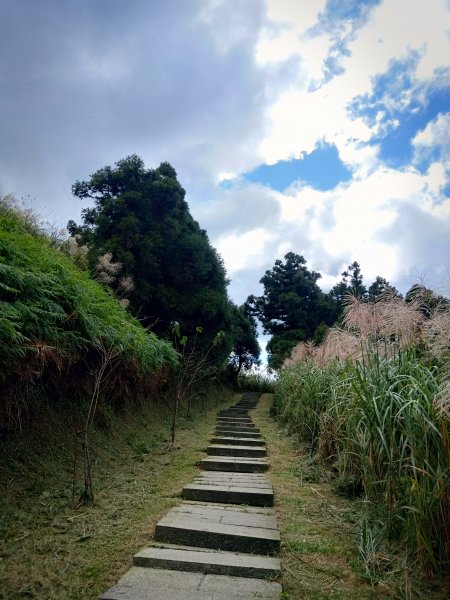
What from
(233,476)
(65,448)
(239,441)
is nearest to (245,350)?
(239,441)

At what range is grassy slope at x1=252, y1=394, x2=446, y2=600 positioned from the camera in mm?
1940

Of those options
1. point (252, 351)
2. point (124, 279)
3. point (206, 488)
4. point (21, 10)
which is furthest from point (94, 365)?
point (252, 351)

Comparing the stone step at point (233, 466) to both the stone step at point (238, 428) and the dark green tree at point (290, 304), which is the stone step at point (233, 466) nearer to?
the stone step at point (238, 428)

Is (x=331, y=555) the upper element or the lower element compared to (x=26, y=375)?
lower

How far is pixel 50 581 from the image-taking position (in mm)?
1977

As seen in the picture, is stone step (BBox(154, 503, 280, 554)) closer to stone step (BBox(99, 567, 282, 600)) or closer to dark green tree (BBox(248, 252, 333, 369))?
stone step (BBox(99, 567, 282, 600))

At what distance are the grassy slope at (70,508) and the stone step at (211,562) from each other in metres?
0.14

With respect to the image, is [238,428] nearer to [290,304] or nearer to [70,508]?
[70,508]

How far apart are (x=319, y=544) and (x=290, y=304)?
19.0 meters

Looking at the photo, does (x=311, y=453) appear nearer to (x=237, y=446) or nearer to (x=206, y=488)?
(x=237, y=446)

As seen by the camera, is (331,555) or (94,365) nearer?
(331,555)

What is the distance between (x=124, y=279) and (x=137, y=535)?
229 inches

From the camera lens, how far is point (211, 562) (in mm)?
2229

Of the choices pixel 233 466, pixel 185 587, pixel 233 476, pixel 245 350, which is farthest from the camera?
pixel 245 350
